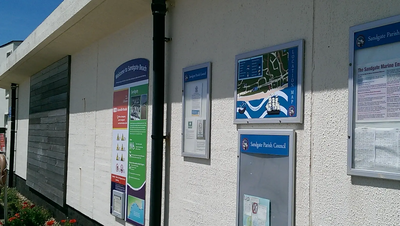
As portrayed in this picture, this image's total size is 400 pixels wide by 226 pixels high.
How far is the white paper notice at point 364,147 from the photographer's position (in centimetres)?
243

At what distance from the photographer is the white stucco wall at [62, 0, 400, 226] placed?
2.61 m

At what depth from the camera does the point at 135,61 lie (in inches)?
216

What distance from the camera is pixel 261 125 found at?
3.32 metres

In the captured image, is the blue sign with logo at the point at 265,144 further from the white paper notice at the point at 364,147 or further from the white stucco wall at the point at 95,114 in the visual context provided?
the white stucco wall at the point at 95,114

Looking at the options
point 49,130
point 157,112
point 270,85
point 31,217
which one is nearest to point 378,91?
point 270,85

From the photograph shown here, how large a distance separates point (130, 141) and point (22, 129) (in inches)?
379

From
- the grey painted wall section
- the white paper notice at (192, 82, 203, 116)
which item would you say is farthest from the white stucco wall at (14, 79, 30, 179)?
the white paper notice at (192, 82, 203, 116)

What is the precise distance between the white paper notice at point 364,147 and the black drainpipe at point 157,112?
251cm

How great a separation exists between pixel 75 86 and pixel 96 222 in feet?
9.18

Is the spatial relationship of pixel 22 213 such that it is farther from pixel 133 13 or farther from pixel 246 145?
pixel 246 145

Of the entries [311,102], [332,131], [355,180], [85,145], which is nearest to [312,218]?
[355,180]

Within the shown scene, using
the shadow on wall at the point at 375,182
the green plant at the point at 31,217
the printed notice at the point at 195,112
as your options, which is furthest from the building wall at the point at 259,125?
the green plant at the point at 31,217

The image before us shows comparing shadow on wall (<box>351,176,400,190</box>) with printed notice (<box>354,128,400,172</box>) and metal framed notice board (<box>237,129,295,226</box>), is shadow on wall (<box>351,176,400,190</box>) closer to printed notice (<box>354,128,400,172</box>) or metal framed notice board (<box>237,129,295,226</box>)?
printed notice (<box>354,128,400,172</box>)

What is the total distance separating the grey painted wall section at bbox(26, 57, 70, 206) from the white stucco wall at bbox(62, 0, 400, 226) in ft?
8.22
